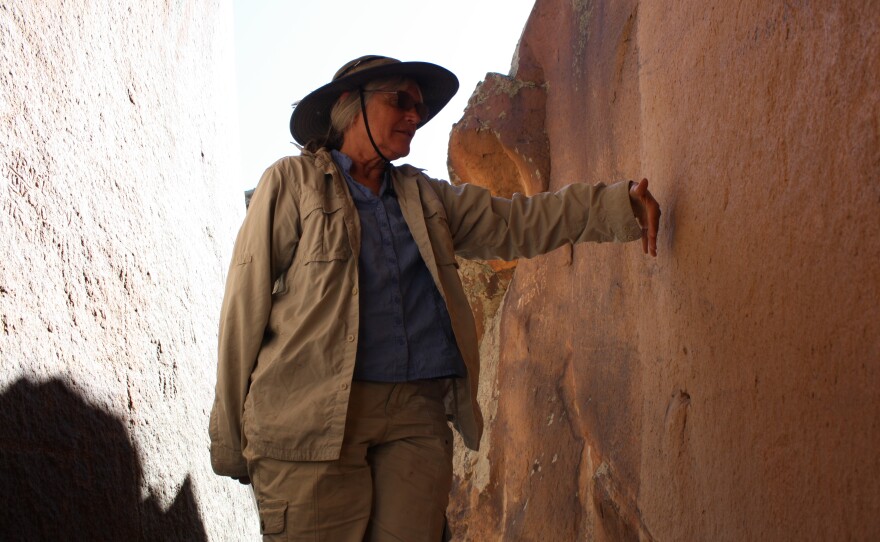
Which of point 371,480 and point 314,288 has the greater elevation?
point 314,288

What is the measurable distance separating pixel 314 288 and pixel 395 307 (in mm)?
218

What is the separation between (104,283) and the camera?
10.2 ft

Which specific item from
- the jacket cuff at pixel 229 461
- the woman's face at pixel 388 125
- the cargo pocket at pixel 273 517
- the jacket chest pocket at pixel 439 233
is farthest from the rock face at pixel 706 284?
the jacket cuff at pixel 229 461

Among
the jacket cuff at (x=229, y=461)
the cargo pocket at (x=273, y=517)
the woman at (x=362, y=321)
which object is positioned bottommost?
the cargo pocket at (x=273, y=517)

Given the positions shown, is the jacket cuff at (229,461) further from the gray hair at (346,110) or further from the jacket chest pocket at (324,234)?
the gray hair at (346,110)

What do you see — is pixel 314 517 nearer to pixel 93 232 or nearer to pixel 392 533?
pixel 392 533

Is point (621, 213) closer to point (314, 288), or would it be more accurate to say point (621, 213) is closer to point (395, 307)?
point (395, 307)

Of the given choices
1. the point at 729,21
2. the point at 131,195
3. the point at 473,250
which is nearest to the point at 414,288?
the point at 473,250

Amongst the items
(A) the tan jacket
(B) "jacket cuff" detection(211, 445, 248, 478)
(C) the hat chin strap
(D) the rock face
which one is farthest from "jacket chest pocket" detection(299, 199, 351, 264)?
(D) the rock face

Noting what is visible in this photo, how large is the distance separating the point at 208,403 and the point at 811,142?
130 inches

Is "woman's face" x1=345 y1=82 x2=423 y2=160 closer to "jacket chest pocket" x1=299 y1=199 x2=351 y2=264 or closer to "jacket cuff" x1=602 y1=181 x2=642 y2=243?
"jacket chest pocket" x1=299 y1=199 x2=351 y2=264

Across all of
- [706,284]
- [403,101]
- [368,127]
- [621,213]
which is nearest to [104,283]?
[368,127]

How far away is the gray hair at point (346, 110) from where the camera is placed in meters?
2.88

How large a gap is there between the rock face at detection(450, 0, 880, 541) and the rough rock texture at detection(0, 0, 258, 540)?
4.89 ft
